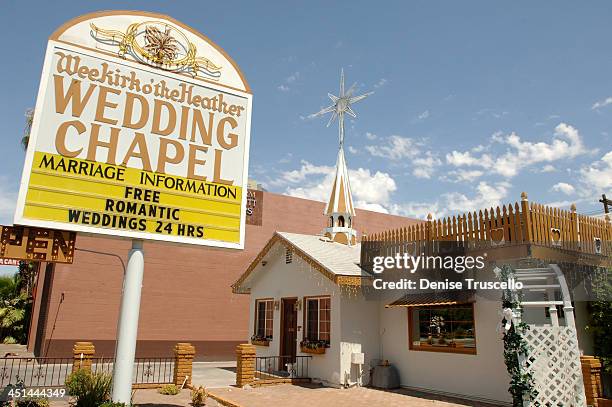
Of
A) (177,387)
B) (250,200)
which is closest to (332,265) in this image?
(177,387)

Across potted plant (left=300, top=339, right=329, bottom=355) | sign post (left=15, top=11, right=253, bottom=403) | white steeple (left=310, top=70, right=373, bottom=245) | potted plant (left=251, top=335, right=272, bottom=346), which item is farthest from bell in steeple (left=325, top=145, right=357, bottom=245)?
sign post (left=15, top=11, right=253, bottom=403)

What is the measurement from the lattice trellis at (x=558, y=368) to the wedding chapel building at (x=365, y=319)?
0.39 m

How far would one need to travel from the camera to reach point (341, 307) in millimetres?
13391

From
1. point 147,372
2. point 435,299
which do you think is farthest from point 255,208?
point 435,299

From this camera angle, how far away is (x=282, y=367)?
51.2ft

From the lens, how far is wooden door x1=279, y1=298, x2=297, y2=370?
15500 millimetres

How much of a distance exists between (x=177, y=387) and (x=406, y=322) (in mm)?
6517

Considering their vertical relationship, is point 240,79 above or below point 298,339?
above

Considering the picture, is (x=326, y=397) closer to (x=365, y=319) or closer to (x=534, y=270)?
(x=365, y=319)

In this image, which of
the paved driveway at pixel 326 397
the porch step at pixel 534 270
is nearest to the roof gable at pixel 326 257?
the paved driveway at pixel 326 397

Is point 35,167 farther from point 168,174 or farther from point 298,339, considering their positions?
point 298,339

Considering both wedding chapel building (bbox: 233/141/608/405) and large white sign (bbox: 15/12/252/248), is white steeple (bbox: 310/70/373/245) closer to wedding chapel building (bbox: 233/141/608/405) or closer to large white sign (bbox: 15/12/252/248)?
wedding chapel building (bbox: 233/141/608/405)

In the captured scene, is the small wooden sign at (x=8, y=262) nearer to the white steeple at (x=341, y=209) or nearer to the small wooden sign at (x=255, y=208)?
the small wooden sign at (x=255, y=208)

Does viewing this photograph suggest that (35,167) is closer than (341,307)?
Yes
